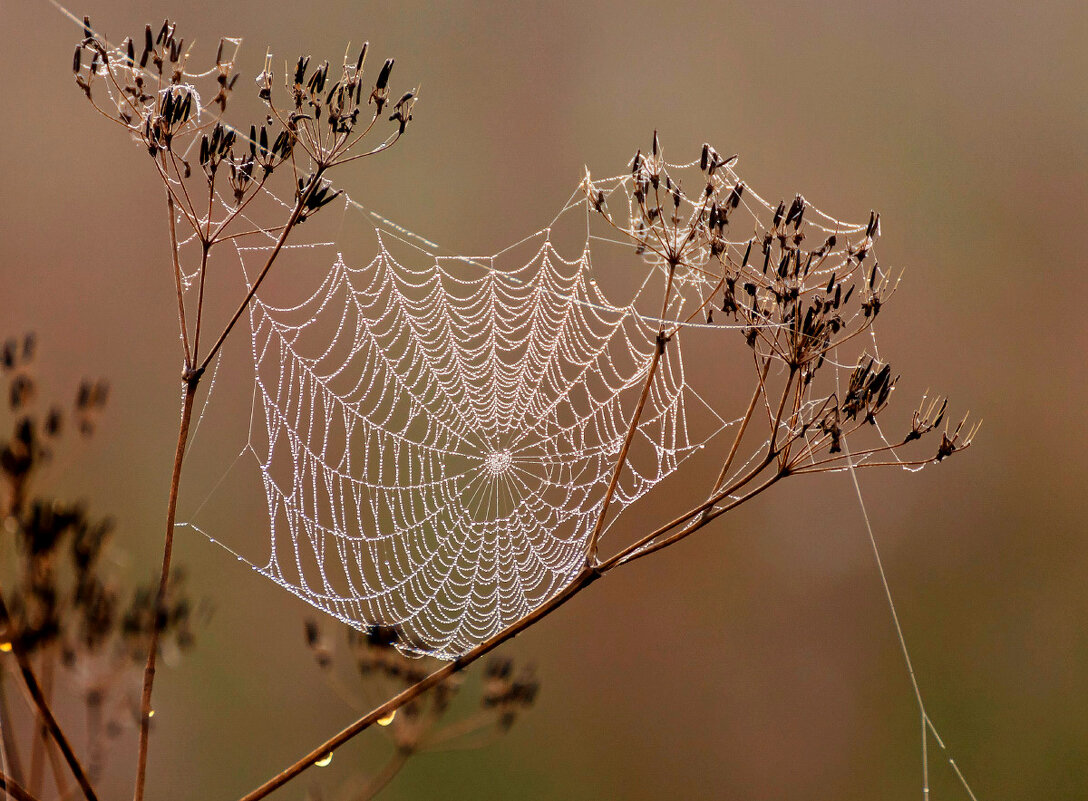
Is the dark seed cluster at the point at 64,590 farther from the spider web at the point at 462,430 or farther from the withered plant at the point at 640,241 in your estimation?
the spider web at the point at 462,430

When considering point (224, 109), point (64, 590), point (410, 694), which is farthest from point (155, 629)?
point (224, 109)

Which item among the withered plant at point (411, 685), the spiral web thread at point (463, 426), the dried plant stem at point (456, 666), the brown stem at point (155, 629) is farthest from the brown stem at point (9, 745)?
the spiral web thread at point (463, 426)

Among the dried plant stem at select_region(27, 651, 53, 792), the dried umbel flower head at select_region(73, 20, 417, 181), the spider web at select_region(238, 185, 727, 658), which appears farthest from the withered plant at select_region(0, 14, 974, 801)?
the spider web at select_region(238, 185, 727, 658)

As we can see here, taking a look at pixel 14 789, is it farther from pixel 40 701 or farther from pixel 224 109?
pixel 224 109

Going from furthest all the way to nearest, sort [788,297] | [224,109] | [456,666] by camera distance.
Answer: [788,297] < [224,109] < [456,666]

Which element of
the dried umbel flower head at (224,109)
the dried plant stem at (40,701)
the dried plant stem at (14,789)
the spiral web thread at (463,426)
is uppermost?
the spiral web thread at (463,426)

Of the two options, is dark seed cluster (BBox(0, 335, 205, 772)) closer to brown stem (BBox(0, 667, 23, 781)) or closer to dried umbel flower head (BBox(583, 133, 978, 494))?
brown stem (BBox(0, 667, 23, 781))
